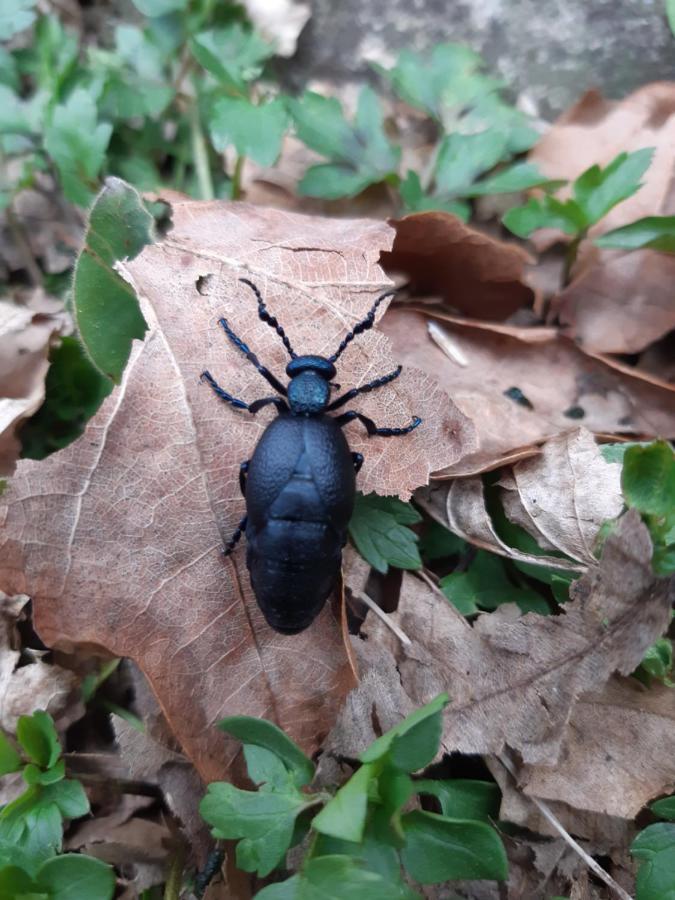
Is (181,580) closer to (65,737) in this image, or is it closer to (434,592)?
(65,737)

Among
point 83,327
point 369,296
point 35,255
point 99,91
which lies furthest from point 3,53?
point 369,296

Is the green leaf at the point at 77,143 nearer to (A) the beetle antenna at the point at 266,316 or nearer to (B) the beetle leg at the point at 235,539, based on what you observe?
(A) the beetle antenna at the point at 266,316

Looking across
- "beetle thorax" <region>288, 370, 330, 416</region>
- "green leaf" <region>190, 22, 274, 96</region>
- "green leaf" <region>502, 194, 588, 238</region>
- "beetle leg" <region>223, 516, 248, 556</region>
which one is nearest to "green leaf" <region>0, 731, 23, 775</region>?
"beetle leg" <region>223, 516, 248, 556</region>

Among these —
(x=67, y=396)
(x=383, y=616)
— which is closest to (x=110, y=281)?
(x=67, y=396)

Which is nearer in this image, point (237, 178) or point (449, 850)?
point (449, 850)

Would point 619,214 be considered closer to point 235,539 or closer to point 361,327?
point 361,327

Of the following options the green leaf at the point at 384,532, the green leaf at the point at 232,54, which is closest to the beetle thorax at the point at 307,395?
the green leaf at the point at 384,532
